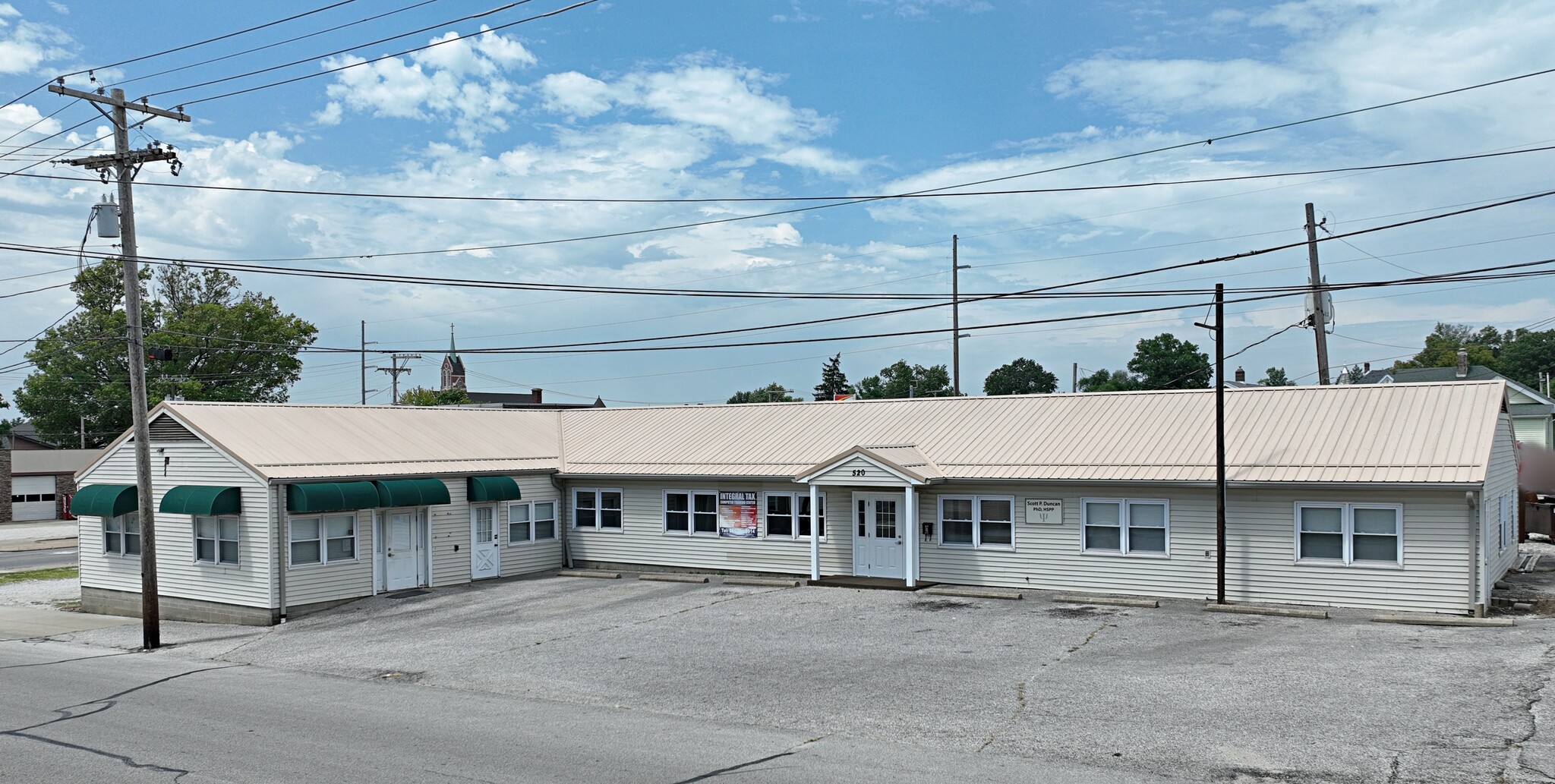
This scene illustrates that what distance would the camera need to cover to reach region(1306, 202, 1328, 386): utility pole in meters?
29.2

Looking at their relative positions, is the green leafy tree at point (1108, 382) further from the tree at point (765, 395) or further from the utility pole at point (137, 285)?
the utility pole at point (137, 285)

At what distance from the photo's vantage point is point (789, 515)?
2738 centimetres

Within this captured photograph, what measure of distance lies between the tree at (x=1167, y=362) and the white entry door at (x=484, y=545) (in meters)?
80.1

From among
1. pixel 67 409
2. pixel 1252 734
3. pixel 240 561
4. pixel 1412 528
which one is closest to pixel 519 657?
pixel 240 561

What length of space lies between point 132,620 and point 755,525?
15.0 metres

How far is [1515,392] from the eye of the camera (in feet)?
166

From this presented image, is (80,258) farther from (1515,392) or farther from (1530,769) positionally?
(1515,392)

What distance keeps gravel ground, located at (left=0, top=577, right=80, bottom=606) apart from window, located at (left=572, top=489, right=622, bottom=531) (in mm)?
13941

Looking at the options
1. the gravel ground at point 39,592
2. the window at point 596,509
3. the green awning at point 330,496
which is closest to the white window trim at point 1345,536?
the window at point 596,509

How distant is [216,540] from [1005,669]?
712 inches

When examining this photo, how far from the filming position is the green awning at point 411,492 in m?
25.1

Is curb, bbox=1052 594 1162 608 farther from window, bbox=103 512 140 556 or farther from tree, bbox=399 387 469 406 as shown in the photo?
tree, bbox=399 387 469 406

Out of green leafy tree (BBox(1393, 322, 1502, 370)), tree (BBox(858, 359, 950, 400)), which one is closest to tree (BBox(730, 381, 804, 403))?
tree (BBox(858, 359, 950, 400))

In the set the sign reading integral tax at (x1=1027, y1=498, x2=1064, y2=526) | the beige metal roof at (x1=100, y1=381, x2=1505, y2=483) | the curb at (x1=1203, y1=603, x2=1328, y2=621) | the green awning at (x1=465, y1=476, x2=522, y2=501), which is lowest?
the curb at (x1=1203, y1=603, x2=1328, y2=621)
